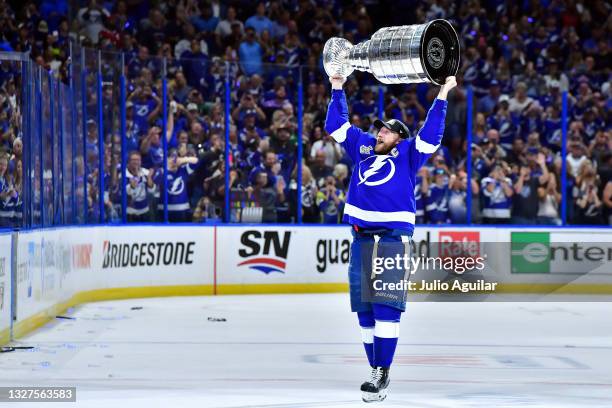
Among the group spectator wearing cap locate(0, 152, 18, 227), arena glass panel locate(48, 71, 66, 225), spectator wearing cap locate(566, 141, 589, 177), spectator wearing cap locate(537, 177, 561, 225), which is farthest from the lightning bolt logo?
spectator wearing cap locate(566, 141, 589, 177)

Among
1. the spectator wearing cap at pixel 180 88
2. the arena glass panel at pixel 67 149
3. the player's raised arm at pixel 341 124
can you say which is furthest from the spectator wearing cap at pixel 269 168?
the player's raised arm at pixel 341 124

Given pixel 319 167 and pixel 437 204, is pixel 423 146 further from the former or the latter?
pixel 437 204

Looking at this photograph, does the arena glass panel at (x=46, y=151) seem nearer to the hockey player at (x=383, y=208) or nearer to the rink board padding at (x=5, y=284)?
the rink board padding at (x=5, y=284)

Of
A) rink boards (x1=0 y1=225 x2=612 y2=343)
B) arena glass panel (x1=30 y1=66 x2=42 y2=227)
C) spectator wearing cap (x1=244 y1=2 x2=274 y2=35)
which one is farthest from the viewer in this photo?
spectator wearing cap (x1=244 y1=2 x2=274 y2=35)

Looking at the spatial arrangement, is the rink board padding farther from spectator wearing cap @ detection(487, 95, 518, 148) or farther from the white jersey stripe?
spectator wearing cap @ detection(487, 95, 518, 148)

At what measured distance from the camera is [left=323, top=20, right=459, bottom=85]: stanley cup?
281 inches

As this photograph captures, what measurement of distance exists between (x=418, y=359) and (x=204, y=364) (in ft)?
5.52

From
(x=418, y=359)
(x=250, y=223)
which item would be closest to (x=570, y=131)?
(x=250, y=223)

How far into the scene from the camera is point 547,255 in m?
15.4

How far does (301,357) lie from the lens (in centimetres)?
912

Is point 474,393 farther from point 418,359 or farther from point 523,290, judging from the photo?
point 523,290

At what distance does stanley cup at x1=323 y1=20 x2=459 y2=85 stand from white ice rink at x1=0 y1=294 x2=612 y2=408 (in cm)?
201

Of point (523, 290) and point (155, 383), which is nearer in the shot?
point (155, 383)

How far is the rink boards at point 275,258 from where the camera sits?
47.2 ft
